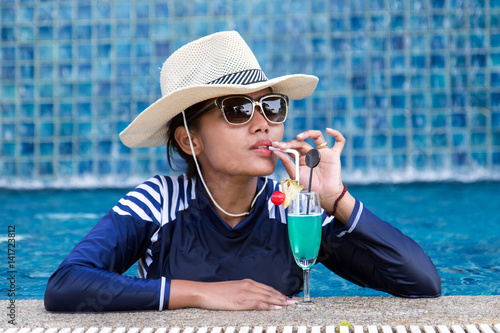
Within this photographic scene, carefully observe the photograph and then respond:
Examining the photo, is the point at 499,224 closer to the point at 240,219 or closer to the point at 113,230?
the point at 240,219

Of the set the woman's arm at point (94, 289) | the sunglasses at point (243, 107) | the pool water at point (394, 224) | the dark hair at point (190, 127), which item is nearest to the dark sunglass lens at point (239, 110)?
the sunglasses at point (243, 107)

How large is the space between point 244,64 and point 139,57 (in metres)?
5.01

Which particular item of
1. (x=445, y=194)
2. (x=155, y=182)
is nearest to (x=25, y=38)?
(x=445, y=194)

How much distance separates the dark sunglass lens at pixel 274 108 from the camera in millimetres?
1981

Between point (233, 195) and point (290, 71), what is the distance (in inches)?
188

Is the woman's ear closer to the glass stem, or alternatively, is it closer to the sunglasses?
the sunglasses

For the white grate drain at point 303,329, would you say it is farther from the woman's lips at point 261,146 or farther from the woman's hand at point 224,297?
the woman's lips at point 261,146

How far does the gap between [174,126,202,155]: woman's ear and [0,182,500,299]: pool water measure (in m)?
1.11

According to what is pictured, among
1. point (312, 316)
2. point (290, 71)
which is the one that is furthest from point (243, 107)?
point (290, 71)

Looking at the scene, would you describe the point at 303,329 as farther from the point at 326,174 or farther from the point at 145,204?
the point at 145,204

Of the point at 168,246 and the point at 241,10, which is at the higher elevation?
the point at 241,10

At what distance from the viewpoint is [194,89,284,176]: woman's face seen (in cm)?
193

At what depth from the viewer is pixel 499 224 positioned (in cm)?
456

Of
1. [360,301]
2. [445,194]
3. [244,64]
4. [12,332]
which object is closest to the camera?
[12,332]
